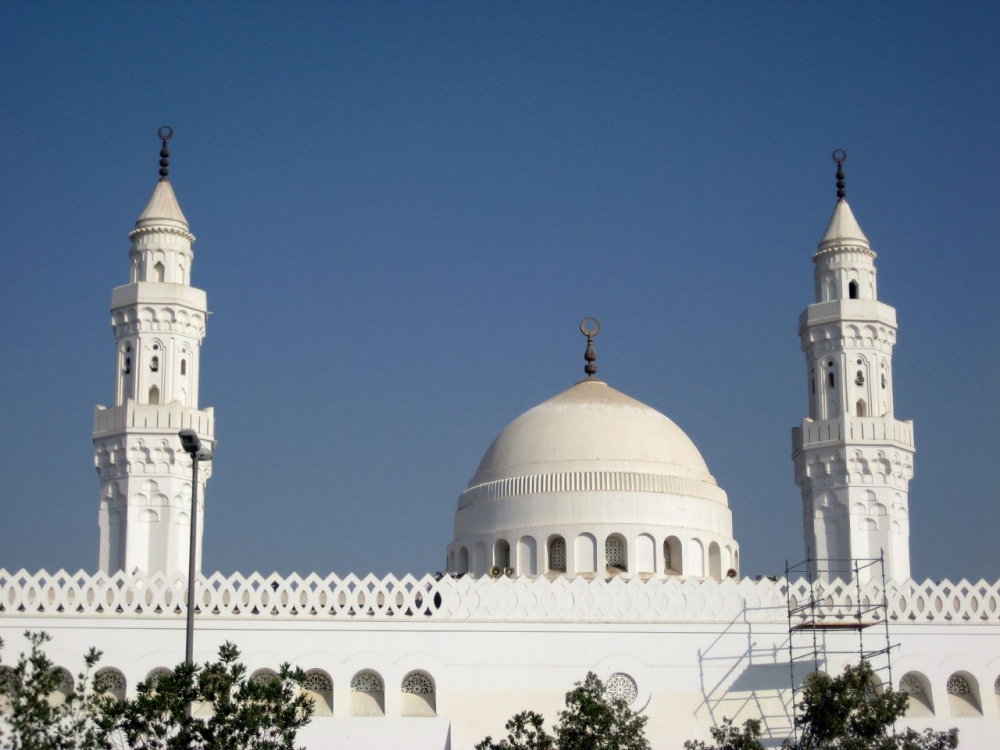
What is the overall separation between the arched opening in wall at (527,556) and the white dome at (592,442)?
1.58 m

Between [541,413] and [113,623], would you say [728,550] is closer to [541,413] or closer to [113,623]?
[541,413]

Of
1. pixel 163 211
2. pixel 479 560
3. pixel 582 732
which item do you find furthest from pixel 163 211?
pixel 582 732

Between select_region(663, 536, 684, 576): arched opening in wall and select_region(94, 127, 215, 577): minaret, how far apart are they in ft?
32.7

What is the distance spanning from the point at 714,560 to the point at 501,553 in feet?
15.4

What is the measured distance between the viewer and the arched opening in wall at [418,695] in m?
30.0

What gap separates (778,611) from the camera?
31359 mm

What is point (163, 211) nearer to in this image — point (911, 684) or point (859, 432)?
point (859, 432)

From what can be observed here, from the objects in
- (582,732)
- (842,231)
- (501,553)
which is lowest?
(582,732)

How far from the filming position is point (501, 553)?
36469 mm

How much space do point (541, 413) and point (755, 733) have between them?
14545mm

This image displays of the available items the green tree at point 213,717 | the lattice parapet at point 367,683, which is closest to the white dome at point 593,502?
the lattice parapet at point 367,683

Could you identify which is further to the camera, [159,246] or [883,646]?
[159,246]

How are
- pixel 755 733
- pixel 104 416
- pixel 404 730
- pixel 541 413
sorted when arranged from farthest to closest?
pixel 541 413 → pixel 104 416 → pixel 404 730 → pixel 755 733

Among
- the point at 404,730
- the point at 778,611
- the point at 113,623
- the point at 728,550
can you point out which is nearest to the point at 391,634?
the point at 404,730
